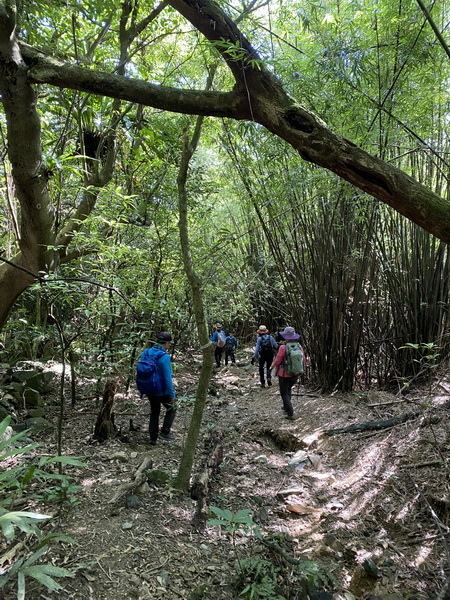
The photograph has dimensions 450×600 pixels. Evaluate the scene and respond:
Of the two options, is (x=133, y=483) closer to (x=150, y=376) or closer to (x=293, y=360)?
(x=150, y=376)

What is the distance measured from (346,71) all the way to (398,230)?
7.17 ft

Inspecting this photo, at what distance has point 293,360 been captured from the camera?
4570mm

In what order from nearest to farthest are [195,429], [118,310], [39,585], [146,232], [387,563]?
[39,585]
[387,563]
[195,429]
[118,310]
[146,232]

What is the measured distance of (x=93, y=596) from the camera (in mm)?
1634

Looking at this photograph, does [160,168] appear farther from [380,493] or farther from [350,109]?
[380,493]

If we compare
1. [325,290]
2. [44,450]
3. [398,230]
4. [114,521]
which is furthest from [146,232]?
[114,521]

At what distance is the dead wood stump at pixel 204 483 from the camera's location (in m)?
2.37

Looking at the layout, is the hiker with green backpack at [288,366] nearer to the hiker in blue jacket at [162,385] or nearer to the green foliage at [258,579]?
the hiker in blue jacket at [162,385]

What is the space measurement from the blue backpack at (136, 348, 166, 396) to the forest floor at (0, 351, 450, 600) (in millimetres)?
558

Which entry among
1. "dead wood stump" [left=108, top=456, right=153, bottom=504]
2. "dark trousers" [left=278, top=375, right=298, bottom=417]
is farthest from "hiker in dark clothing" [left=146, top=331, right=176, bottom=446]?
"dark trousers" [left=278, top=375, right=298, bottom=417]

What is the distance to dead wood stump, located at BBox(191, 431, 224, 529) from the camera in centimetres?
237

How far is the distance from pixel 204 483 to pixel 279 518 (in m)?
0.60

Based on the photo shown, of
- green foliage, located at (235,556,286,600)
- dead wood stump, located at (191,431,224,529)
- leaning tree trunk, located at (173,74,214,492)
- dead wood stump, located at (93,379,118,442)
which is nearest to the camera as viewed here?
green foliage, located at (235,556,286,600)

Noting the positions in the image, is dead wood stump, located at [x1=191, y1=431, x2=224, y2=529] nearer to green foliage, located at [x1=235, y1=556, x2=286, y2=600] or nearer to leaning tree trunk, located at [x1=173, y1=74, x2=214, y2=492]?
leaning tree trunk, located at [x1=173, y1=74, x2=214, y2=492]
